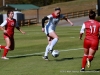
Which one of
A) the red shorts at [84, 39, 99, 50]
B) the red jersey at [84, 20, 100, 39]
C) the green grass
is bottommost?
the green grass

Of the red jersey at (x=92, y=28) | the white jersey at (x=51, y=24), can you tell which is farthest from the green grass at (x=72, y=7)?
the red jersey at (x=92, y=28)

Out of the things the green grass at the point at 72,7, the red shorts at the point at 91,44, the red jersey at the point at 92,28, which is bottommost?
the green grass at the point at 72,7

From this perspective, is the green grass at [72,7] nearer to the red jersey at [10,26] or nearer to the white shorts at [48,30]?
the red jersey at [10,26]

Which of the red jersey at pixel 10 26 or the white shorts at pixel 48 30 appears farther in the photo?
the red jersey at pixel 10 26

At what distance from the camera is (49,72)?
12359mm

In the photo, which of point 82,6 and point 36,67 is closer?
point 36,67

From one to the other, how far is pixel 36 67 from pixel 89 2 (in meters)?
89.2

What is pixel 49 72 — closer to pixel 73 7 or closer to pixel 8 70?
pixel 8 70

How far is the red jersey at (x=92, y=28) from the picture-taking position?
1212 cm

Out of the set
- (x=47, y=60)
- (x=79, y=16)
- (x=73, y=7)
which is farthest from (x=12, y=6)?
(x=47, y=60)

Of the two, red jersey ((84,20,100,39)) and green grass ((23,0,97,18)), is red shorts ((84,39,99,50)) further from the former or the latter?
green grass ((23,0,97,18))

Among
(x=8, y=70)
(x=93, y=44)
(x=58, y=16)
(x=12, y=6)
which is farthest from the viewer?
→ (x=12, y=6)

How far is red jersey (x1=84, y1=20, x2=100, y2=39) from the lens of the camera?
1212cm

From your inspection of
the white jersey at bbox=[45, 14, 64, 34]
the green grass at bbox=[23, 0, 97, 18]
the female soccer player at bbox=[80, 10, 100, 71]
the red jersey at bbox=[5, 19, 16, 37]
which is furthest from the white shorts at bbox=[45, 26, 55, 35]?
the green grass at bbox=[23, 0, 97, 18]
